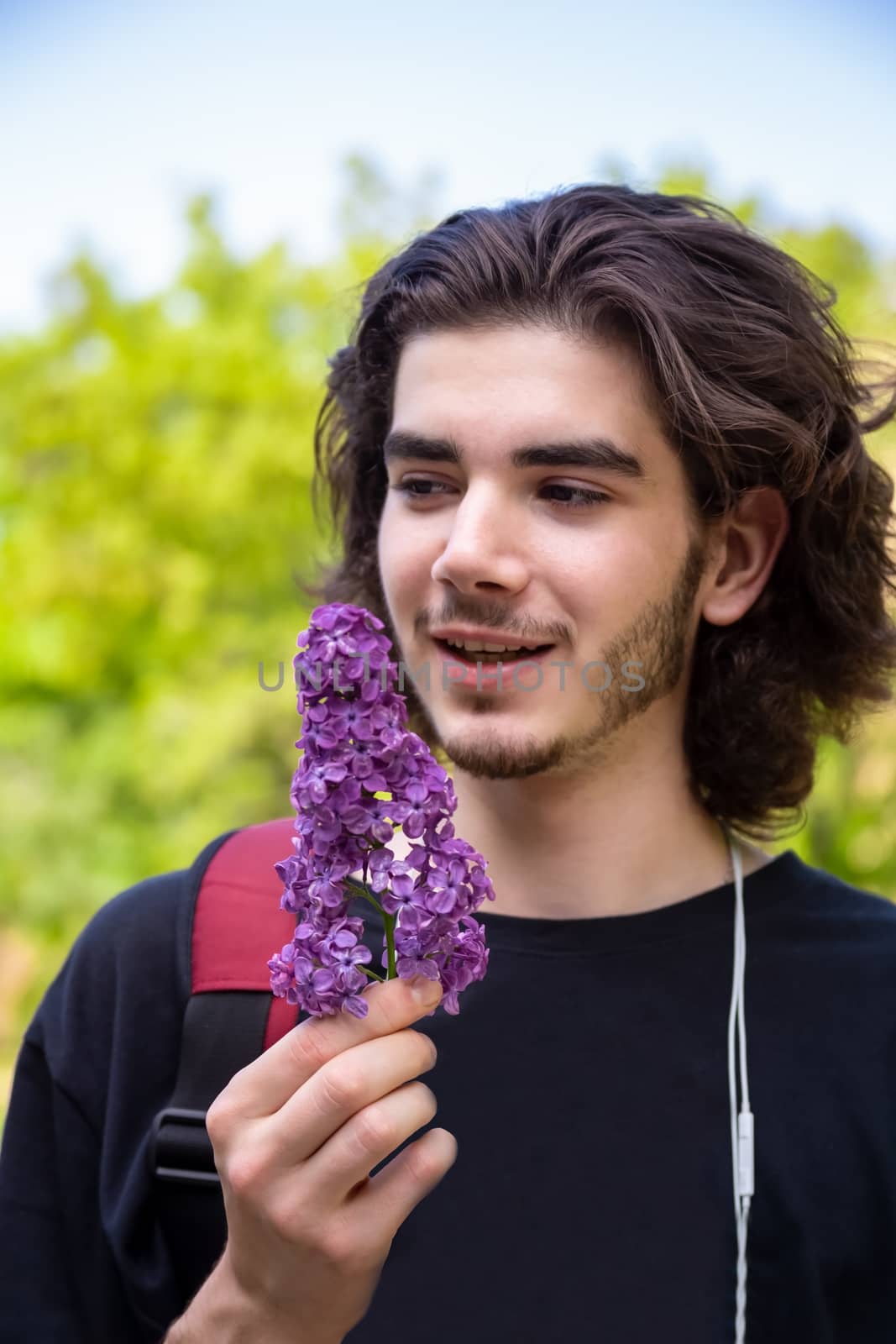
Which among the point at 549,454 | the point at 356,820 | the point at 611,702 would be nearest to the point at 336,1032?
the point at 356,820

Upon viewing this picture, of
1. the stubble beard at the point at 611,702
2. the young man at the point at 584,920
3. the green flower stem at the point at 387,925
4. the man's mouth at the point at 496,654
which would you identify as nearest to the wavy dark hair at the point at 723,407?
the young man at the point at 584,920

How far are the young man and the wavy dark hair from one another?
0.01 metres

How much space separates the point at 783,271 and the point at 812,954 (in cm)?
174

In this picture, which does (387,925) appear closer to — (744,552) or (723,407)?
(723,407)

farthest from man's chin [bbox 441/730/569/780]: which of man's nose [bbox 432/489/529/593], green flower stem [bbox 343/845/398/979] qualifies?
green flower stem [bbox 343/845/398/979]

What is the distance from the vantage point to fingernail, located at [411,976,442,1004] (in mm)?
1761

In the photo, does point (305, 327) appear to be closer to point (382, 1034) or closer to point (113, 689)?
point (113, 689)

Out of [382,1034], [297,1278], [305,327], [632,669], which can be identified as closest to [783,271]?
[632,669]

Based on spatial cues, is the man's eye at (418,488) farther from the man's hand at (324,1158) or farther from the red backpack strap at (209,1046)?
the man's hand at (324,1158)

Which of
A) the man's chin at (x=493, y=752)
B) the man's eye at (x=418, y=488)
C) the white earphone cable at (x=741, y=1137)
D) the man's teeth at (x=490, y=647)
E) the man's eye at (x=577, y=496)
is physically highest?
the man's eye at (x=418, y=488)

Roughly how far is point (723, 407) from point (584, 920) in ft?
4.09

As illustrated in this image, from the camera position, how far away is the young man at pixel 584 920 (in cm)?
237

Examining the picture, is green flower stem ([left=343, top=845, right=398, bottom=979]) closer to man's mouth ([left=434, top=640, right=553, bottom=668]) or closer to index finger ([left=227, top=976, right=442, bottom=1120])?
index finger ([left=227, top=976, right=442, bottom=1120])

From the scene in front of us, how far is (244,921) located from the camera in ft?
8.39
